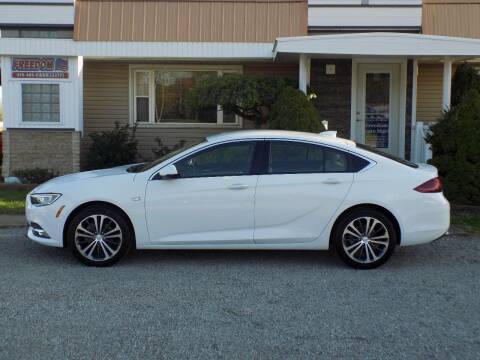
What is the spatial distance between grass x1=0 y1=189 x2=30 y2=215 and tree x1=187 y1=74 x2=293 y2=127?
376cm

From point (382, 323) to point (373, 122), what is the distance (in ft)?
32.7

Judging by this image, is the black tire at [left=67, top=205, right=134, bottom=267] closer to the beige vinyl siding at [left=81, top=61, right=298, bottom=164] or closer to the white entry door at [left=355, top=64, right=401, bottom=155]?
the beige vinyl siding at [left=81, top=61, right=298, bottom=164]

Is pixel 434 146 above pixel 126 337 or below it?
above

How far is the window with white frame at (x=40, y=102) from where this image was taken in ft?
44.0

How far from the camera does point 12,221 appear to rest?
946 centimetres

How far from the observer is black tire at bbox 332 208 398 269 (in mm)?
6840

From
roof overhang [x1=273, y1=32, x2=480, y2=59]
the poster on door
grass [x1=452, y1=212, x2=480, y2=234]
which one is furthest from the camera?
the poster on door

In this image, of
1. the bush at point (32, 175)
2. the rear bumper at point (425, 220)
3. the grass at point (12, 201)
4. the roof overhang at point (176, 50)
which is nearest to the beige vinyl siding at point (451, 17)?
the roof overhang at point (176, 50)

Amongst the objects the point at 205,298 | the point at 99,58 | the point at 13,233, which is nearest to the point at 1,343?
the point at 205,298

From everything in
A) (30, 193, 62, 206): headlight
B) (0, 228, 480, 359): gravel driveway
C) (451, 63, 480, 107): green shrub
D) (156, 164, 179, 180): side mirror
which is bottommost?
(0, 228, 480, 359): gravel driveway

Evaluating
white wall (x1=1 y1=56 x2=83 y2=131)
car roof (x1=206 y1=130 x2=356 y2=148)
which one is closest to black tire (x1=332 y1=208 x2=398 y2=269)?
car roof (x1=206 y1=130 x2=356 y2=148)

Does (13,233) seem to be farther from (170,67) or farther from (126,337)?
(170,67)

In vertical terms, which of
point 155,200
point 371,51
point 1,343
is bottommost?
point 1,343

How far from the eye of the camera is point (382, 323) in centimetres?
518
